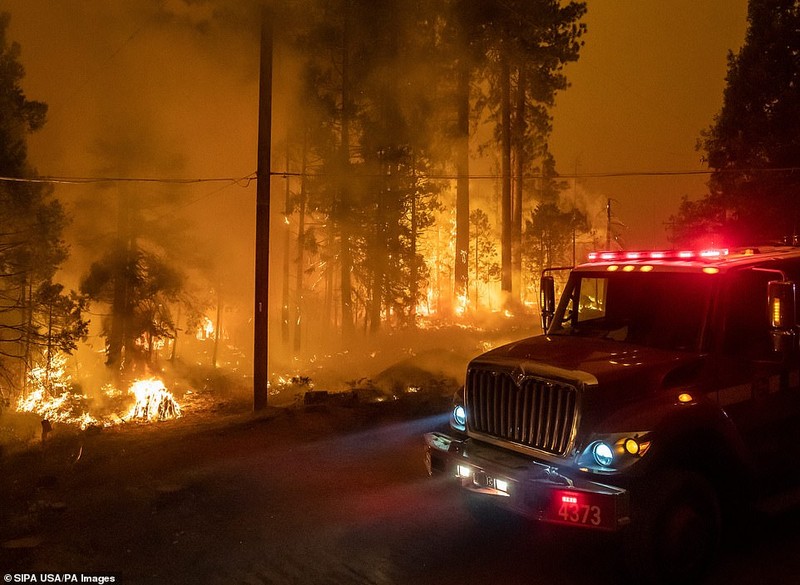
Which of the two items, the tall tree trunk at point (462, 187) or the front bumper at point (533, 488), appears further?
the tall tree trunk at point (462, 187)

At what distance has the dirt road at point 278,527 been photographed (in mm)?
4379

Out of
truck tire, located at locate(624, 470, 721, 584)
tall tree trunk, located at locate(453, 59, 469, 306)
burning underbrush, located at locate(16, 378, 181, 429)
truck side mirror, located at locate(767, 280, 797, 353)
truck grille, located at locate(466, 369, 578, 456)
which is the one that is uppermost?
tall tree trunk, located at locate(453, 59, 469, 306)

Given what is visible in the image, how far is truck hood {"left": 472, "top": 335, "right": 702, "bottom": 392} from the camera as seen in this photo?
416cm

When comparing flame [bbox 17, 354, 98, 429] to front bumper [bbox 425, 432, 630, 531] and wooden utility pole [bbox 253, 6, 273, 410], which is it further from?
front bumper [bbox 425, 432, 630, 531]

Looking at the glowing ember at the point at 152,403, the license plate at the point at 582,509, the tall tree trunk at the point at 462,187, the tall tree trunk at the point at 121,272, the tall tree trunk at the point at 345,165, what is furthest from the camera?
the tall tree trunk at the point at 462,187

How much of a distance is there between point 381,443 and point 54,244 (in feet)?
58.3

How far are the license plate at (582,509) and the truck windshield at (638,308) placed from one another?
140cm

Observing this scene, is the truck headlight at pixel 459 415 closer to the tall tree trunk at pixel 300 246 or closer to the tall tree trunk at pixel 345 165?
the tall tree trunk at pixel 345 165

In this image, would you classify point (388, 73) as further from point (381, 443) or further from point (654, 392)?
point (654, 392)

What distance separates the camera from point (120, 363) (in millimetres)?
25359

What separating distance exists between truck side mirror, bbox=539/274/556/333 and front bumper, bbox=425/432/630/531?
1.70 meters

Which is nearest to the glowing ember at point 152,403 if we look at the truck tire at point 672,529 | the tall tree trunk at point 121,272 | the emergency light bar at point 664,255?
the tall tree trunk at point 121,272

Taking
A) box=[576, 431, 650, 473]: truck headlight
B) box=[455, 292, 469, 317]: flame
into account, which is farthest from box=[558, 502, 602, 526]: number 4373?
box=[455, 292, 469, 317]: flame

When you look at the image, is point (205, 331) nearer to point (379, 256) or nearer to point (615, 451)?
point (379, 256)
